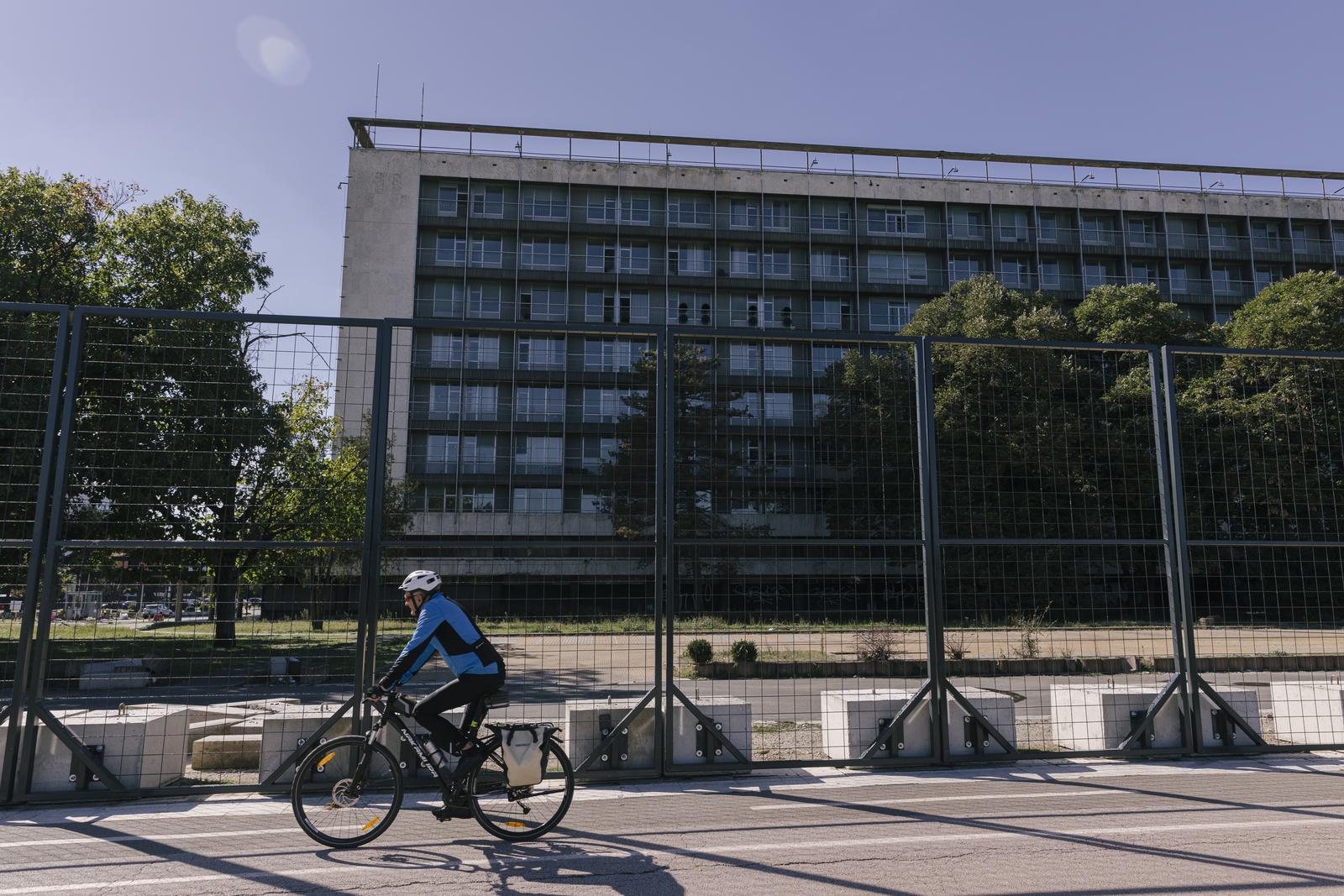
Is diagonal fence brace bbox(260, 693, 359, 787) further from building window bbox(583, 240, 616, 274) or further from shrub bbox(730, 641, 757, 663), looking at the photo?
building window bbox(583, 240, 616, 274)

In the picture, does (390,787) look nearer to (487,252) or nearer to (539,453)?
(539,453)

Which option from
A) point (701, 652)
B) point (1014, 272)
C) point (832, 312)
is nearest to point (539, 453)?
point (701, 652)

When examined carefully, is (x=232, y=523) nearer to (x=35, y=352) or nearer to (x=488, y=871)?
(x=488, y=871)

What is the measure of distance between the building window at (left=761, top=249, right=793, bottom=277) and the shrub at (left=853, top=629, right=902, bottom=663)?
1552 inches

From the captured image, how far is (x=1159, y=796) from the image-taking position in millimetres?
7383

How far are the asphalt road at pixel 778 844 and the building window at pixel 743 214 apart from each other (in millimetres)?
44593

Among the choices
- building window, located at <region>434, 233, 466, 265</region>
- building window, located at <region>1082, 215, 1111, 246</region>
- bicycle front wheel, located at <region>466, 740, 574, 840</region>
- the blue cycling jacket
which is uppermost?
building window, located at <region>1082, 215, 1111, 246</region>

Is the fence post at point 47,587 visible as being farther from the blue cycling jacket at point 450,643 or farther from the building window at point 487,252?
the building window at point 487,252

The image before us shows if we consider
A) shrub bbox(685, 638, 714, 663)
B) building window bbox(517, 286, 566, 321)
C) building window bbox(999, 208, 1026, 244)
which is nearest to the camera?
shrub bbox(685, 638, 714, 663)

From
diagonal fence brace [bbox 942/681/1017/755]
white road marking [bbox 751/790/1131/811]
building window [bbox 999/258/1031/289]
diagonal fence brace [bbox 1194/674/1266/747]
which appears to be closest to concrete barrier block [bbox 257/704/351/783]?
white road marking [bbox 751/790/1131/811]

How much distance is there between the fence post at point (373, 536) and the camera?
301 inches

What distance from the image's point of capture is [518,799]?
6.32 meters

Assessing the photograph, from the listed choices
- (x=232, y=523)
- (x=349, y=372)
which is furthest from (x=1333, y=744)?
(x=232, y=523)

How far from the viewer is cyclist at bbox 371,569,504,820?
6207 millimetres
